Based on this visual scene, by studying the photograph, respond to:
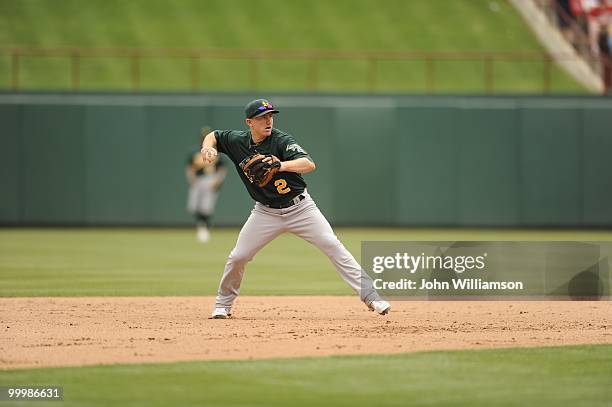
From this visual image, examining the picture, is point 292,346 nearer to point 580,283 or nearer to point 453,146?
point 580,283

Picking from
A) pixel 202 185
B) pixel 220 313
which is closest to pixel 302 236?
pixel 220 313

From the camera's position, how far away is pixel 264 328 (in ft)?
32.5

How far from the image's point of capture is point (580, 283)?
11.6m

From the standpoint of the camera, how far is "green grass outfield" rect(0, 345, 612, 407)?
6648 mm

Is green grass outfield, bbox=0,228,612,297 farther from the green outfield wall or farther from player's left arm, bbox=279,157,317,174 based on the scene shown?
player's left arm, bbox=279,157,317,174

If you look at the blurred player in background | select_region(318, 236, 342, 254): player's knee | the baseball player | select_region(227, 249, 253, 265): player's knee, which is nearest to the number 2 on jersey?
the baseball player

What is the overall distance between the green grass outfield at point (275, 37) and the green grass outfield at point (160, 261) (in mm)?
8494

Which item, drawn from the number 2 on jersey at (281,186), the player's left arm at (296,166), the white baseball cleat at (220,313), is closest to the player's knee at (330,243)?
the number 2 on jersey at (281,186)

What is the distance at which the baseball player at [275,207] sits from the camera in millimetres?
9961

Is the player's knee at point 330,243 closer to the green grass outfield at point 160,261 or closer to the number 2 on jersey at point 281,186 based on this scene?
the number 2 on jersey at point 281,186

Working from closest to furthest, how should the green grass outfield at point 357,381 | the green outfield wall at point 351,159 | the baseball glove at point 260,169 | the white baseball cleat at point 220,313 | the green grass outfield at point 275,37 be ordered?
the green grass outfield at point 357,381 → the baseball glove at point 260,169 → the white baseball cleat at point 220,313 → the green outfield wall at point 351,159 → the green grass outfield at point 275,37

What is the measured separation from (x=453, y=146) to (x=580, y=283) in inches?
566

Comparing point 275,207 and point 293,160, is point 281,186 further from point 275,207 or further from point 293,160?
point 293,160

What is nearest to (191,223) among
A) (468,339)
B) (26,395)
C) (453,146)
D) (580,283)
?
(453,146)
